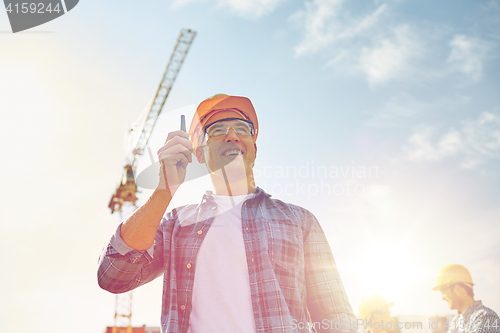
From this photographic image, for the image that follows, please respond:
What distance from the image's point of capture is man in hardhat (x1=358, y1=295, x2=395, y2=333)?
467 inches

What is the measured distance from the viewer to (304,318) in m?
→ 2.70

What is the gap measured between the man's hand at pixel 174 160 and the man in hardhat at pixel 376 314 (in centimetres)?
1143

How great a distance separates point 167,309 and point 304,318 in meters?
0.98

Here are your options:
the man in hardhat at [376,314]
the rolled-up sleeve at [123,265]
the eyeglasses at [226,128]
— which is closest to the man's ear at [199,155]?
the eyeglasses at [226,128]

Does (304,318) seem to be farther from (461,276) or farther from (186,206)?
(461,276)

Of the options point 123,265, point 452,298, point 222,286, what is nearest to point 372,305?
point 452,298

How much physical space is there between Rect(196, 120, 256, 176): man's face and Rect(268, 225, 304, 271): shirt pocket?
0.78m

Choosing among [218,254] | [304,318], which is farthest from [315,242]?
[218,254]

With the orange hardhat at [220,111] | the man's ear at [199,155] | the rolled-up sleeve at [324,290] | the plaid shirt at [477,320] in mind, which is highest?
the orange hardhat at [220,111]

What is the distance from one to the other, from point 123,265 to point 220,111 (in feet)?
5.77

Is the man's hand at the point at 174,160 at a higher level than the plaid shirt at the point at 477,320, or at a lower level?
higher

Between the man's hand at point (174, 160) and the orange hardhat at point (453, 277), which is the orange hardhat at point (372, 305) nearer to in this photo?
the orange hardhat at point (453, 277)

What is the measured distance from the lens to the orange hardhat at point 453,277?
984cm

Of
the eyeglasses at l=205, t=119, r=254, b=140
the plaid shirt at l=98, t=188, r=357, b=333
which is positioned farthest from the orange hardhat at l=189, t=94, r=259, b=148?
the plaid shirt at l=98, t=188, r=357, b=333
